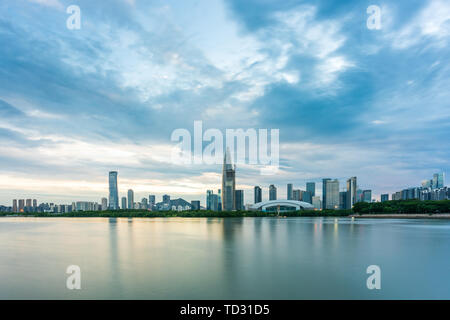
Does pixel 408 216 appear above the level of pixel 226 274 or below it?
below

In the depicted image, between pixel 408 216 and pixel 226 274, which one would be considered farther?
pixel 408 216

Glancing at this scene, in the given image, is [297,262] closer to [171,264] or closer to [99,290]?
[171,264]

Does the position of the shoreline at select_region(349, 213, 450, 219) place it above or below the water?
below

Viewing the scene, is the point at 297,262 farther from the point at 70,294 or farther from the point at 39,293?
the point at 39,293

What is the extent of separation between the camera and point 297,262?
27594 mm

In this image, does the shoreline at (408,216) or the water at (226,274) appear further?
the shoreline at (408,216)

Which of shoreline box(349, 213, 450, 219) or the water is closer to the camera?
the water

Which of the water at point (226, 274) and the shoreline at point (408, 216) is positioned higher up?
the water at point (226, 274)
